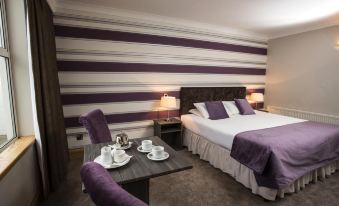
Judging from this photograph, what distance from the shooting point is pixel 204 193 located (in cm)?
219

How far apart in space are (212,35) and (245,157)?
2728 mm

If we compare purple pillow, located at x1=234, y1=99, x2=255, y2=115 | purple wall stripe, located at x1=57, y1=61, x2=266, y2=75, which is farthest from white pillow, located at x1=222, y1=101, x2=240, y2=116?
purple wall stripe, located at x1=57, y1=61, x2=266, y2=75

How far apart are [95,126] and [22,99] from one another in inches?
33.5

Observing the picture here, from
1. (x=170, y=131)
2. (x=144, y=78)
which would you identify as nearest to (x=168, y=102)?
(x=170, y=131)

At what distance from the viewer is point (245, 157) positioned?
2215 millimetres

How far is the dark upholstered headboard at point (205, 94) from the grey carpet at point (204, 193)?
1520 millimetres

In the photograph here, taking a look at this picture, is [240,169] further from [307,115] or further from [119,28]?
[119,28]

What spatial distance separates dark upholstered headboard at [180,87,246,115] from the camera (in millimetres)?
3746

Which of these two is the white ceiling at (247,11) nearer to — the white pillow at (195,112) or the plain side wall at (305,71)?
the plain side wall at (305,71)

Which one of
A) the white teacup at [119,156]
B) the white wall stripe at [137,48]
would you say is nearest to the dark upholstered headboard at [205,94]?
the white wall stripe at [137,48]

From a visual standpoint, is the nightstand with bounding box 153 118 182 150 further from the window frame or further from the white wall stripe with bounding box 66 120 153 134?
the window frame

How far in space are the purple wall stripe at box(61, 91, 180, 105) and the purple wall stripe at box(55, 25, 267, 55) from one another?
3.07ft

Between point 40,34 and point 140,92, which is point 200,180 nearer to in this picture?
point 140,92

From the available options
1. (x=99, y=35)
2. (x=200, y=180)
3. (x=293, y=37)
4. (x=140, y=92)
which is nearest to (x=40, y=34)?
(x=99, y=35)
